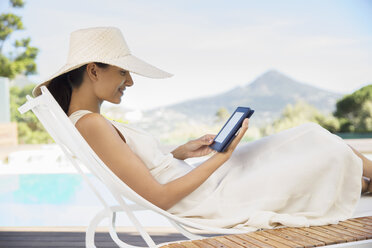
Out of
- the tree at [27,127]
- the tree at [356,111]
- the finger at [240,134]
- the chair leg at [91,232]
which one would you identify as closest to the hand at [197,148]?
the finger at [240,134]

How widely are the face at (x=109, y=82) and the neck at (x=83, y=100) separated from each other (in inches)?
1.3

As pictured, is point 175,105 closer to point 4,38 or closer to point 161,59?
point 161,59

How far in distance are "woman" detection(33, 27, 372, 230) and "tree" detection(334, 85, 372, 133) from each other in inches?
601

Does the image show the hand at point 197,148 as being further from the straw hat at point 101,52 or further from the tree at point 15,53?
the tree at point 15,53

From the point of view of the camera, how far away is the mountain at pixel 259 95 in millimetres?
21734

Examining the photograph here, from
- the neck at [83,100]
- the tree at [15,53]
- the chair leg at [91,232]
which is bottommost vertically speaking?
the tree at [15,53]

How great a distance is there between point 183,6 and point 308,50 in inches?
236

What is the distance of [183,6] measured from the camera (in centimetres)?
2097

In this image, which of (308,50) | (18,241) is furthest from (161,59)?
(18,241)

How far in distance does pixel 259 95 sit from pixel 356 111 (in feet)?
22.3

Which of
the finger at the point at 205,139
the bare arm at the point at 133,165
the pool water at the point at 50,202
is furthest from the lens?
the pool water at the point at 50,202

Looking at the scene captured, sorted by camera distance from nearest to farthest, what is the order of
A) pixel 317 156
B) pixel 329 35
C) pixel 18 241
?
1. pixel 317 156
2. pixel 18 241
3. pixel 329 35

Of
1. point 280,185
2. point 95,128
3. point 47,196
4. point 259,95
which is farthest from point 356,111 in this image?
point 95,128

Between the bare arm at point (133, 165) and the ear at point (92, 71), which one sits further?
the ear at point (92, 71)
